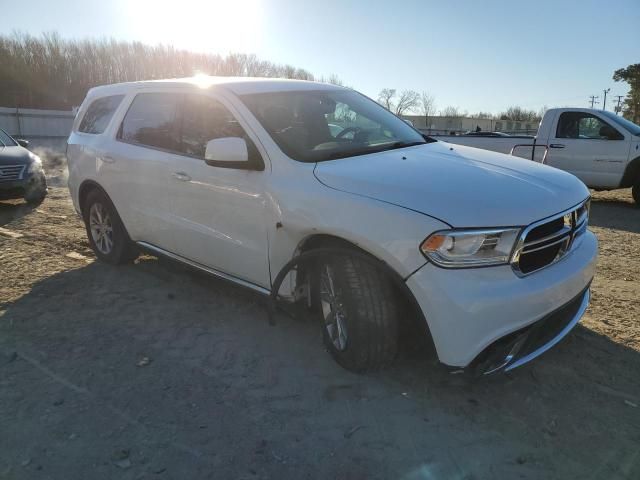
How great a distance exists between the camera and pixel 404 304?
2949mm

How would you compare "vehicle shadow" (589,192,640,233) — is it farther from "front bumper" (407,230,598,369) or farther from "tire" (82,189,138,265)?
"tire" (82,189,138,265)

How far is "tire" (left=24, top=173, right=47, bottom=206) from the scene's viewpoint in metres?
9.03

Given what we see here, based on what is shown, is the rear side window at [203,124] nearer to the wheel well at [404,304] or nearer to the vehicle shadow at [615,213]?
the wheel well at [404,304]

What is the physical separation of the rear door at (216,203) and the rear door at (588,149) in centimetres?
841

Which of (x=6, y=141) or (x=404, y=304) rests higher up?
(x=6, y=141)

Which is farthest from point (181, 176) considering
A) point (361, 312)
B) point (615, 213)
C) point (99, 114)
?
point (615, 213)

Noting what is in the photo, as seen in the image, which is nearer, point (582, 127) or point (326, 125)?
point (326, 125)

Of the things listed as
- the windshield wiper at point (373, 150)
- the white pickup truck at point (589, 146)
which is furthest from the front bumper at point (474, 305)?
the white pickup truck at point (589, 146)

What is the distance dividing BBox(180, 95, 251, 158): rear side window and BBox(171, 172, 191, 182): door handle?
0.17 m

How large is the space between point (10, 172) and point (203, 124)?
6452 mm

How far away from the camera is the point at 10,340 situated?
12.5ft

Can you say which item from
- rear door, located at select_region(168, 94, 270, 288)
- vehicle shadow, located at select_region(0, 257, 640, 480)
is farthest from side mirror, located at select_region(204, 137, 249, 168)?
vehicle shadow, located at select_region(0, 257, 640, 480)

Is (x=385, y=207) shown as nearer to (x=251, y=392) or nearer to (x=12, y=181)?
(x=251, y=392)

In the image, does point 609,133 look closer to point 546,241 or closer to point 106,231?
point 546,241
